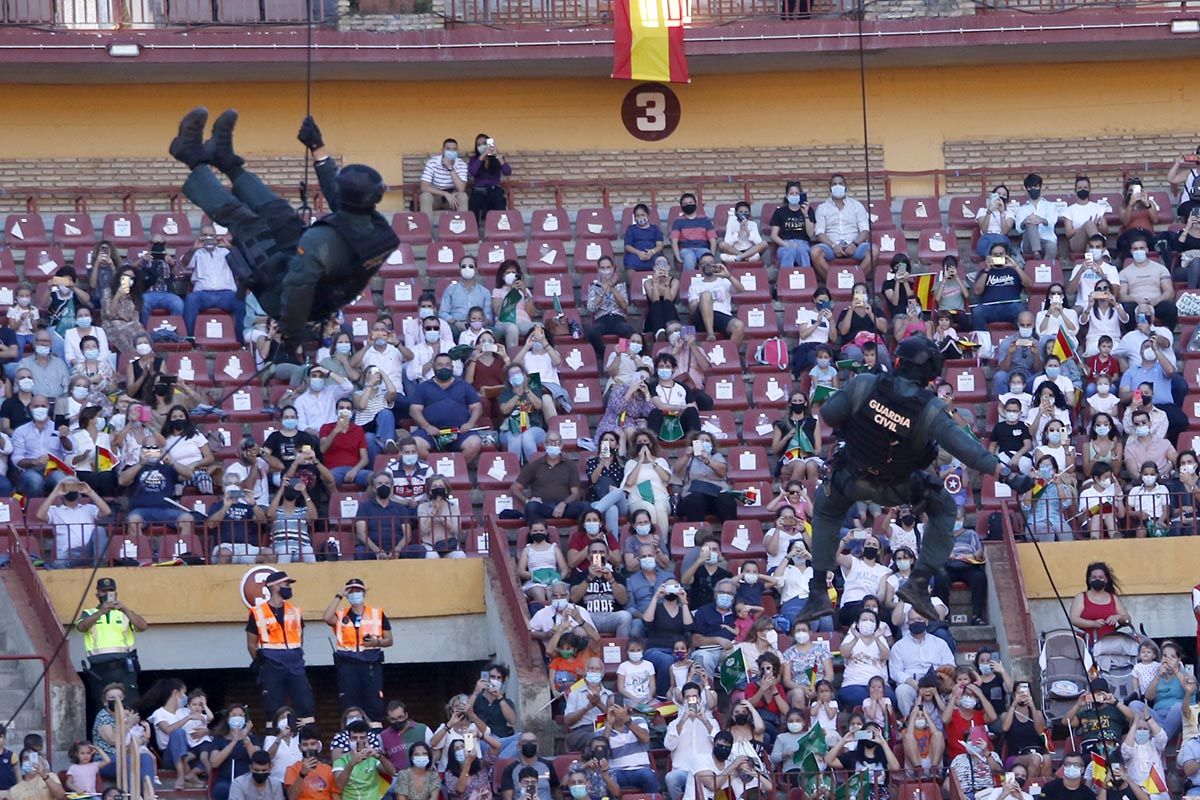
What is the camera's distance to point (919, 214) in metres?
27.3

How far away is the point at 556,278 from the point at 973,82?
6.63 meters

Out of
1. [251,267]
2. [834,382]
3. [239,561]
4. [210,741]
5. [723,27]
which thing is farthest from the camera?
[723,27]

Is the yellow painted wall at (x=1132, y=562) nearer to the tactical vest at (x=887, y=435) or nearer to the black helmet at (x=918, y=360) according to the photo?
the tactical vest at (x=887, y=435)

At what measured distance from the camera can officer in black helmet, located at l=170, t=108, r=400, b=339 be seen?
1462 cm

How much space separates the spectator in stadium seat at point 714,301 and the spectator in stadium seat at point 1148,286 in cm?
378

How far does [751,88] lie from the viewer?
1173 inches

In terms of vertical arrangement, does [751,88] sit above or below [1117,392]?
above

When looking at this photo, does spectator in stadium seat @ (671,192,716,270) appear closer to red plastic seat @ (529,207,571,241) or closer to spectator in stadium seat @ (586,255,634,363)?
spectator in stadium seat @ (586,255,634,363)

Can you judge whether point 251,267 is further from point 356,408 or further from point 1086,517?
point 1086,517

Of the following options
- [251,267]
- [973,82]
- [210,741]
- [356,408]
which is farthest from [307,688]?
[973,82]

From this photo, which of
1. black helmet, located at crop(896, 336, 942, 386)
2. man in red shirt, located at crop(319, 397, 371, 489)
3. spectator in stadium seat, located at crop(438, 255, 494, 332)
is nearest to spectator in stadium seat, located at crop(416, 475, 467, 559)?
man in red shirt, located at crop(319, 397, 371, 489)

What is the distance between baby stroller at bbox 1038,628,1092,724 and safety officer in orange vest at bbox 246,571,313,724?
19.8 feet

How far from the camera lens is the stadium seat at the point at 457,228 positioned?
26.7 m

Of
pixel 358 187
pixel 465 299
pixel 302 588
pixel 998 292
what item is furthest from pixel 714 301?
pixel 358 187
